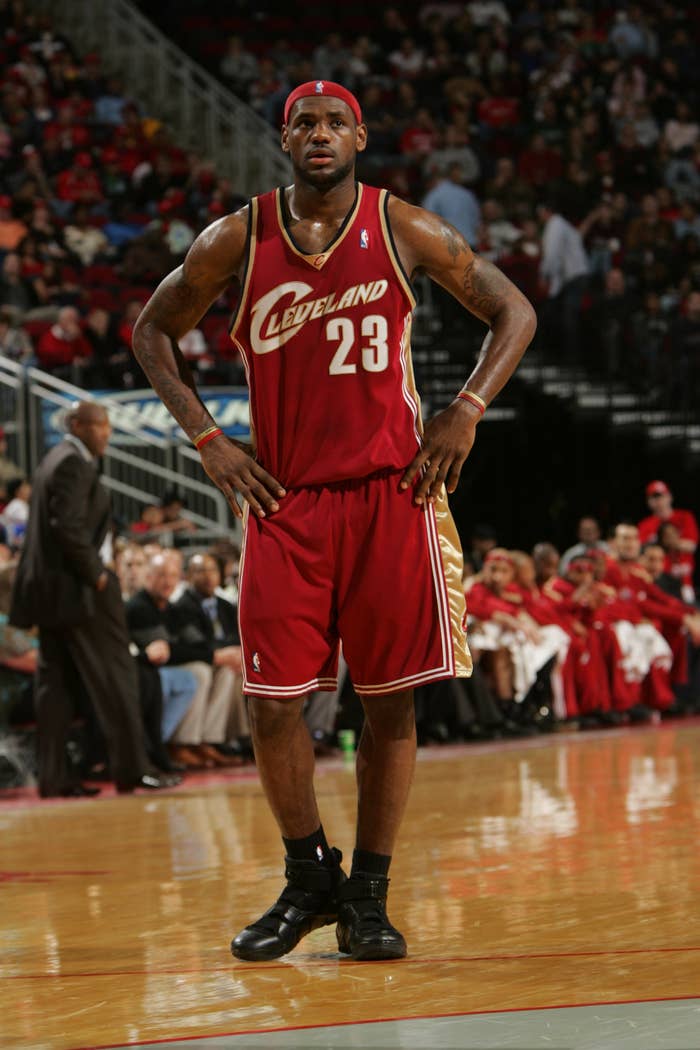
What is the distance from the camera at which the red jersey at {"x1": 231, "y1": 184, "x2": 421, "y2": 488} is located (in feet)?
13.5

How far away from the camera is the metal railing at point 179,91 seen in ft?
62.5

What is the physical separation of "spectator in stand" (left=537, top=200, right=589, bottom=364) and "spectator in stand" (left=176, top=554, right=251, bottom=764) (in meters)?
6.38

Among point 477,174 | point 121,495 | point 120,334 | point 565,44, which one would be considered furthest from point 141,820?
point 565,44

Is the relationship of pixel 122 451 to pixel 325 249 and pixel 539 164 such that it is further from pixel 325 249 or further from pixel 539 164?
pixel 325 249

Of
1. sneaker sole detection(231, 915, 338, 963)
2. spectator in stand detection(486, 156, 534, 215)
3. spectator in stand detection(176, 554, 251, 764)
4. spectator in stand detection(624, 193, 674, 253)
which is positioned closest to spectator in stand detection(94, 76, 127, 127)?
spectator in stand detection(486, 156, 534, 215)

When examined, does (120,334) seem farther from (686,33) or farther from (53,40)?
(686,33)

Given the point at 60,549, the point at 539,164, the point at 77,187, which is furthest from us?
the point at 539,164

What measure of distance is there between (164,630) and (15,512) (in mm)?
2184

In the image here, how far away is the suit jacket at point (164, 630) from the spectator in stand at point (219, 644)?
3 cm

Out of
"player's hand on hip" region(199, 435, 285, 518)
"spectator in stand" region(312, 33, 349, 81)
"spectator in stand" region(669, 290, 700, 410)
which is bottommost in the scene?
"player's hand on hip" region(199, 435, 285, 518)

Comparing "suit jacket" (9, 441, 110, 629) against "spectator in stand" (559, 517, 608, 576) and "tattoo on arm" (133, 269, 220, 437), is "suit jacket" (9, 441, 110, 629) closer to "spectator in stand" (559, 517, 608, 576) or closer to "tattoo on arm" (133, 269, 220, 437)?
"tattoo on arm" (133, 269, 220, 437)


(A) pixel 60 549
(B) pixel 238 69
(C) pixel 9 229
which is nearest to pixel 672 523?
(C) pixel 9 229

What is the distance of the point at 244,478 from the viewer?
13.6 ft

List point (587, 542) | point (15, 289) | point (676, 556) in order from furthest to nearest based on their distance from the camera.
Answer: point (15, 289) → point (676, 556) → point (587, 542)
